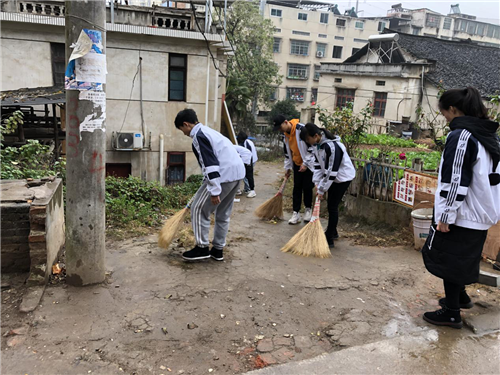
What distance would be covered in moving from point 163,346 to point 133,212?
3318mm

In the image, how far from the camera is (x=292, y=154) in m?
6.40

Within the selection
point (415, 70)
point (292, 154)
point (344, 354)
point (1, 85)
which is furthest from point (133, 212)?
point (415, 70)

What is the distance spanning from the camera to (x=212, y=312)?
123 inches

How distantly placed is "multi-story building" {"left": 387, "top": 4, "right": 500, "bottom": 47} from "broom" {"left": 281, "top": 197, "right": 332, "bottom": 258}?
48242 millimetres

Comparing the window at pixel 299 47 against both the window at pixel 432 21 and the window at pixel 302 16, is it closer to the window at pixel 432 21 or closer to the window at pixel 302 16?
the window at pixel 302 16

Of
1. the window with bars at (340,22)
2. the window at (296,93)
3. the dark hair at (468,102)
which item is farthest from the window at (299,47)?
the dark hair at (468,102)

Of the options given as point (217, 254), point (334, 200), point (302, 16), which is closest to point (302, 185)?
point (334, 200)

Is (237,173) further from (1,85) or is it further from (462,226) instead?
(1,85)

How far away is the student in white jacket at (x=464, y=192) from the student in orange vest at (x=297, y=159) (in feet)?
10.1

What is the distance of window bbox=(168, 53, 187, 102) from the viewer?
41.0ft

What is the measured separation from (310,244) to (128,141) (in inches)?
362

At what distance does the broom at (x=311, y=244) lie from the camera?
4719mm

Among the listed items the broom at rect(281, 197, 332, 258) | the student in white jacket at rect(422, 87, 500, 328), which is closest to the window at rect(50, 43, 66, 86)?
the broom at rect(281, 197, 332, 258)

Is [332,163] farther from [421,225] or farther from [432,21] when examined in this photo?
[432,21]
